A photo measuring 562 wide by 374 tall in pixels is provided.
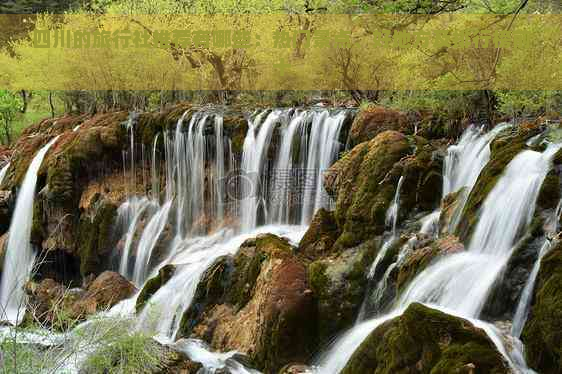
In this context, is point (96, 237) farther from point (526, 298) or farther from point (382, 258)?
point (526, 298)

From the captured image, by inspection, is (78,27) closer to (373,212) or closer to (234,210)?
(234,210)

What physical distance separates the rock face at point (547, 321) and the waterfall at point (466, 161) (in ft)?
14.4

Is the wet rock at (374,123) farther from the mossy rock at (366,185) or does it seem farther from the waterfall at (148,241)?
the waterfall at (148,241)

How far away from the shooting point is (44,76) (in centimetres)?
3259

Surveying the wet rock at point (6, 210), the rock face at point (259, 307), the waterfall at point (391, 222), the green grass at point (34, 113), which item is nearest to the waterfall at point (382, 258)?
the waterfall at point (391, 222)

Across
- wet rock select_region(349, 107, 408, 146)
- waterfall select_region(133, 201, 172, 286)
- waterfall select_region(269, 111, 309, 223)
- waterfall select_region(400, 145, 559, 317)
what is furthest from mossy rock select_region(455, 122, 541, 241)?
waterfall select_region(133, 201, 172, 286)

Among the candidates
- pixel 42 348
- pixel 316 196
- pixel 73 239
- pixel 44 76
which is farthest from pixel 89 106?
pixel 42 348

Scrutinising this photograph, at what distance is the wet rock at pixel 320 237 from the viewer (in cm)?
1301

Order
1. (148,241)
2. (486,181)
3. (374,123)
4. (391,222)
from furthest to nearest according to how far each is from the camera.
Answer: (148,241), (374,123), (391,222), (486,181)

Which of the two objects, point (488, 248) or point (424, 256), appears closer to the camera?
point (488, 248)

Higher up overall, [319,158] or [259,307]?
[319,158]

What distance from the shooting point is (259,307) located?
11539mm

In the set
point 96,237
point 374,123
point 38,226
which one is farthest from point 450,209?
point 38,226

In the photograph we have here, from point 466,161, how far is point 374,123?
3646 mm
